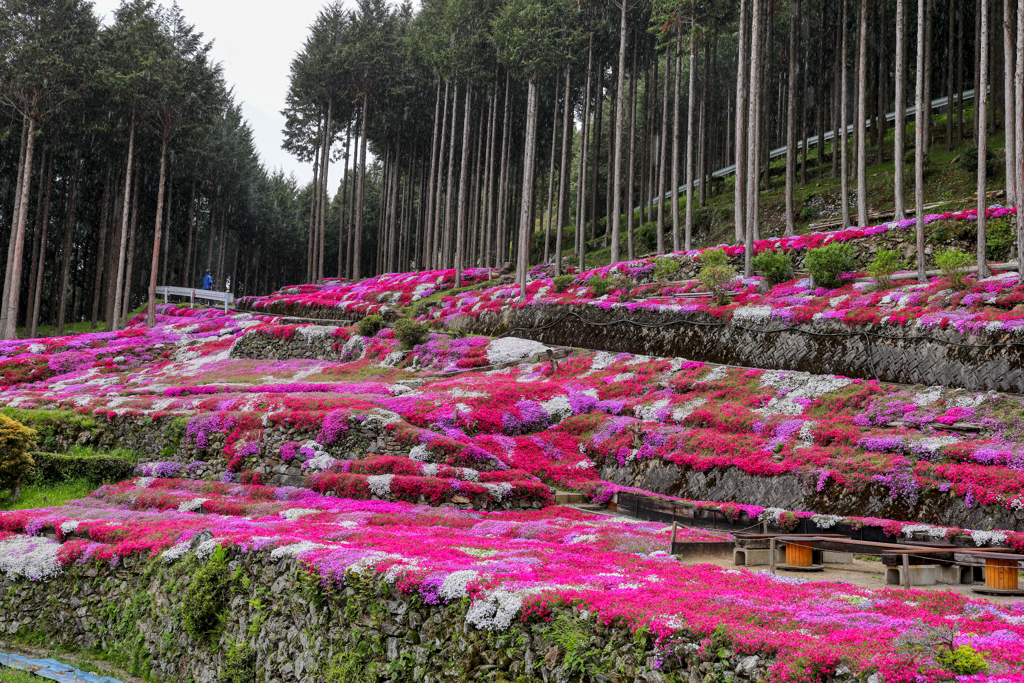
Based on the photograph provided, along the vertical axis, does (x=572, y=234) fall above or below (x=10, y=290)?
above

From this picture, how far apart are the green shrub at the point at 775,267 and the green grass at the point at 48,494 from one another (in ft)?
66.5

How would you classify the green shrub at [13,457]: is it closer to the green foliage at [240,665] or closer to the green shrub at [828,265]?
the green foliage at [240,665]

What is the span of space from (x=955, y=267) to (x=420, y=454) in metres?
14.7

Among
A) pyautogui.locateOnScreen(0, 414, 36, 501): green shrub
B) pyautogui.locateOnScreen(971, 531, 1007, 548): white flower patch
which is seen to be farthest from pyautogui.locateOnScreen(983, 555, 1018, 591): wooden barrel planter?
pyautogui.locateOnScreen(0, 414, 36, 501): green shrub

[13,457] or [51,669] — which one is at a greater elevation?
[13,457]

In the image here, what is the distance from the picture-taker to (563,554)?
965 centimetres

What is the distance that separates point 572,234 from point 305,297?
19.8m

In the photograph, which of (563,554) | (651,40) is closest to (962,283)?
(563,554)

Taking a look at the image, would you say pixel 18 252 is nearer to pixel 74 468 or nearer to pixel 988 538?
pixel 74 468

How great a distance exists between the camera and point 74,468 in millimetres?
15672

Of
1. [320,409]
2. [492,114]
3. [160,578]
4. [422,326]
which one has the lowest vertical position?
[160,578]

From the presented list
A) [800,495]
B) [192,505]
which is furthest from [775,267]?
[192,505]

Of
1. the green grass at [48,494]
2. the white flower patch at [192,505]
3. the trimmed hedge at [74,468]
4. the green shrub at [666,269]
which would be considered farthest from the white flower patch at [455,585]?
the green shrub at [666,269]

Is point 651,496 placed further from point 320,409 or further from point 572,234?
point 572,234
